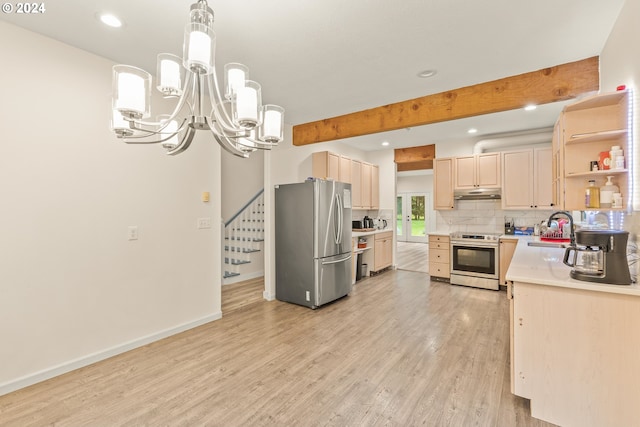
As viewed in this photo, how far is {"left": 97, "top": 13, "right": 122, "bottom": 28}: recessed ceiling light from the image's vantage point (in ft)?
6.63

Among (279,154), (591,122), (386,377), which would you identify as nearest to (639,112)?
(591,122)

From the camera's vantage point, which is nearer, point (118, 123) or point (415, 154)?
point (118, 123)

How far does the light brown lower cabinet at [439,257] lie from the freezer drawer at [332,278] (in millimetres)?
1841

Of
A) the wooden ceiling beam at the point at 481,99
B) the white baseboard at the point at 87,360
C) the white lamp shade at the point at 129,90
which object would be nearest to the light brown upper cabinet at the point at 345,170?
the wooden ceiling beam at the point at 481,99

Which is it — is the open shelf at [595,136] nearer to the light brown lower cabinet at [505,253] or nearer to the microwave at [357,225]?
the light brown lower cabinet at [505,253]

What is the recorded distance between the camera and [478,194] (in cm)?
524

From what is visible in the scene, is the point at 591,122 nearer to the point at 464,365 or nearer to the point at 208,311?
the point at 464,365

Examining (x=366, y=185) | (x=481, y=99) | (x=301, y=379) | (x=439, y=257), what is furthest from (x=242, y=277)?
(x=481, y=99)

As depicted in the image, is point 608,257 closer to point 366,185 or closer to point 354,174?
point 354,174

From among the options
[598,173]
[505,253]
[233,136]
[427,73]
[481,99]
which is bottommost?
[505,253]

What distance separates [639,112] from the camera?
1.81 metres

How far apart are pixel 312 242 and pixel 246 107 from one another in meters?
2.56

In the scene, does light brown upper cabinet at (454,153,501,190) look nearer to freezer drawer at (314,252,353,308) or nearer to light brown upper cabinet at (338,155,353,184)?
light brown upper cabinet at (338,155,353,184)

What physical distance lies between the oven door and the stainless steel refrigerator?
205 centimetres
